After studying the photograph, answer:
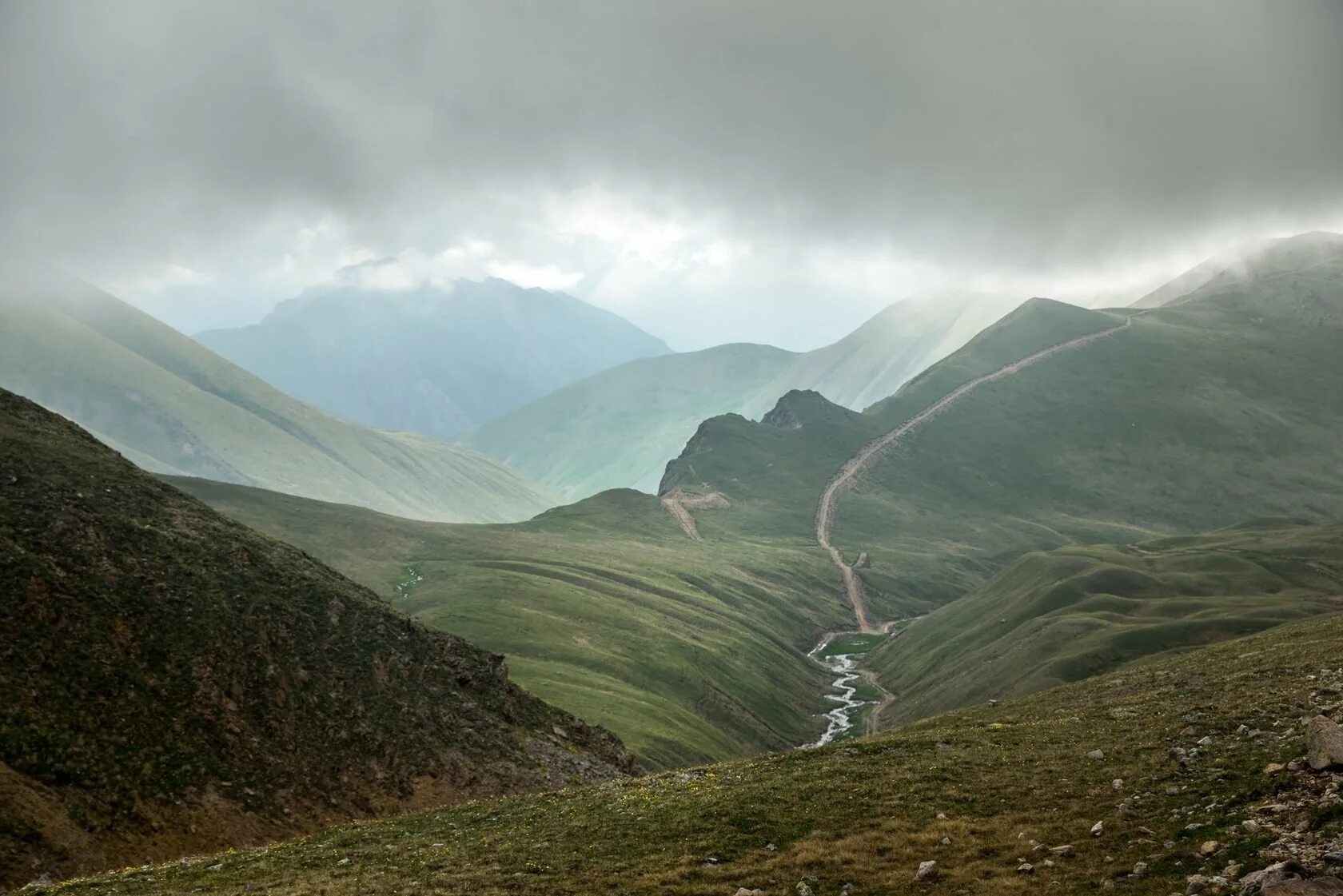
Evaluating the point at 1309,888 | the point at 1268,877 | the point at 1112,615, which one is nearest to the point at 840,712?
the point at 1112,615

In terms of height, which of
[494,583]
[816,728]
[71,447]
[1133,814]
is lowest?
[816,728]

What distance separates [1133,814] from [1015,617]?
151883 mm

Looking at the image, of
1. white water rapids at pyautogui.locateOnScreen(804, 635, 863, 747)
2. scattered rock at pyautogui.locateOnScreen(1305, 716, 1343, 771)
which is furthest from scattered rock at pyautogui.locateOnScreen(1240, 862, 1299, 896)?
white water rapids at pyautogui.locateOnScreen(804, 635, 863, 747)

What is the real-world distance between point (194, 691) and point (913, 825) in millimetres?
42967

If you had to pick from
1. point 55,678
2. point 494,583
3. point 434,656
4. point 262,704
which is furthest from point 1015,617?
point 55,678

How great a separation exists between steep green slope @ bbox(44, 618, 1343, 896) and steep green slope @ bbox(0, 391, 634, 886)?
934 cm

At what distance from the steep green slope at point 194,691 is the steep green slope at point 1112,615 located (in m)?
74.9

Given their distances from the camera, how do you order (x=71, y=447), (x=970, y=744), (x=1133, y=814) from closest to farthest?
(x=1133, y=814) → (x=970, y=744) → (x=71, y=447)

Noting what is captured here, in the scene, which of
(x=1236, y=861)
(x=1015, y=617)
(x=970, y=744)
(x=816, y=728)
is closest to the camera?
(x=1236, y=861)

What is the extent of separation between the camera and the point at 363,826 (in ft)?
152

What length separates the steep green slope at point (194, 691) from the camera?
1812 inches

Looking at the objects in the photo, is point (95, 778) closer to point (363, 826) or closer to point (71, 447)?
point (363, 826)

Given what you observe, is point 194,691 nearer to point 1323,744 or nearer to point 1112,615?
point 1323,744

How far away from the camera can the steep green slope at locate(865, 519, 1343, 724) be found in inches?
4678
